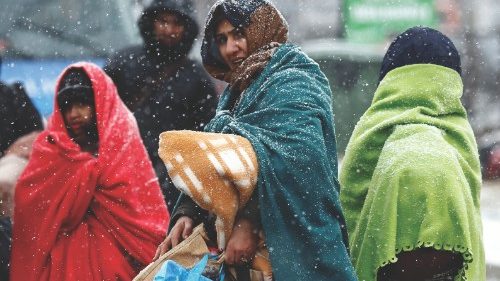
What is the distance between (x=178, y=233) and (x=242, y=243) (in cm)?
38

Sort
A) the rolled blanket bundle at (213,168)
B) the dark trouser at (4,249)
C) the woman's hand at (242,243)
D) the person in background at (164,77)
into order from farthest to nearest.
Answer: the person in background at (164,77) → the dark trouser at (4,249) → the woman's hand at (242,243) → the rolled blanket bundle at (213,168)

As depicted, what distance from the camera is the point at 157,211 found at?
4.46 m

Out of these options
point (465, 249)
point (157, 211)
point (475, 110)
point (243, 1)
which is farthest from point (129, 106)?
point (475, 110)

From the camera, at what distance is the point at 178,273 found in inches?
113

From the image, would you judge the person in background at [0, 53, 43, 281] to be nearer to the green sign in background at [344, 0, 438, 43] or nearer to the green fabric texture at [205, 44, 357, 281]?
the green fabric texture at [205, 44, 357, 281]

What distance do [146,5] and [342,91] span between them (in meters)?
8.84

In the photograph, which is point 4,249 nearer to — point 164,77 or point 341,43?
point 164,77

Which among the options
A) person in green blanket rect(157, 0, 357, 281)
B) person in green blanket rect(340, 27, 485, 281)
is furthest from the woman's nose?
person in green blanket rect(340, 27, 485, 281)

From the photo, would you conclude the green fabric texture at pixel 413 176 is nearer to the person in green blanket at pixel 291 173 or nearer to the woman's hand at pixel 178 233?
the person in green blanket at pixel 291 173

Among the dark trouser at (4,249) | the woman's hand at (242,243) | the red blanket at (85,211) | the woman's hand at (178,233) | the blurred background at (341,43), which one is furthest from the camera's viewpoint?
the blurred background at (341,43)

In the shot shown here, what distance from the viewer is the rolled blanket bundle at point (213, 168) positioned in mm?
2756

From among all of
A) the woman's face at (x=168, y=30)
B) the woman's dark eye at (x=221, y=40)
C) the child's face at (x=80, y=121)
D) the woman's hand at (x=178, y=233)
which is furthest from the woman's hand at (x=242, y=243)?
the woman's face at (x=168, y=30)

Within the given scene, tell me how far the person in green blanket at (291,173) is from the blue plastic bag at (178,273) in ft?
0.33

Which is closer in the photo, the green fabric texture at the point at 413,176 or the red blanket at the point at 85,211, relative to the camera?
the green fabric texture at the point at 413,176
